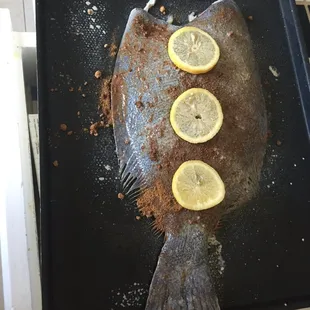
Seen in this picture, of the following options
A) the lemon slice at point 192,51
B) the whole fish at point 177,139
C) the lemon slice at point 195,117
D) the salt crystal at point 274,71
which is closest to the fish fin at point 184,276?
the whole fish at point 177,139

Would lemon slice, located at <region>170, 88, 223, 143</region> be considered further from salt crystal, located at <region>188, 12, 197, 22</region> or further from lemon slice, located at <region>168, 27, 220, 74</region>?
salt crystal, located at <region>188, 12, 197, 22</region>

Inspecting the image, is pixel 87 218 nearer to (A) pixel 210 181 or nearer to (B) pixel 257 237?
(A) pixel 210 181

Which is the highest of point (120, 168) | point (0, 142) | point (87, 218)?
point (0, 142)

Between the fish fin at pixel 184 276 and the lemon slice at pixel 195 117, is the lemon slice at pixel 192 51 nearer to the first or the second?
the lemon slice at pixel 195 117

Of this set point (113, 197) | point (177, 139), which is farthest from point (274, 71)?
point (113, 197)

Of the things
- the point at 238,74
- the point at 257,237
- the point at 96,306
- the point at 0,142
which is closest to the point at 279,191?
the point at 257,237

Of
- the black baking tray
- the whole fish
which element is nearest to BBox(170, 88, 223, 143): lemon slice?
the whole fish
